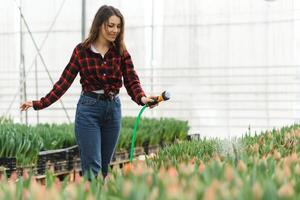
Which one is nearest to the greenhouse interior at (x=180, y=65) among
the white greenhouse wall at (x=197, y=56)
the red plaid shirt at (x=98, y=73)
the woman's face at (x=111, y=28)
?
the white greenhouse wall at (x=197, y=56)

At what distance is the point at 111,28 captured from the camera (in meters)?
3.35

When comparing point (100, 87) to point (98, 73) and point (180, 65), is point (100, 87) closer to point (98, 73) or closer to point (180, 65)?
point (98, 73)

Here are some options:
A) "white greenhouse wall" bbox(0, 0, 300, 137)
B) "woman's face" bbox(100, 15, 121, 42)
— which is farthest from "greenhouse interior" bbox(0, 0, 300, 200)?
"woman's face" bbox(100, 15, 121, 42)

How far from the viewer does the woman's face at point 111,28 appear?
11.0ft

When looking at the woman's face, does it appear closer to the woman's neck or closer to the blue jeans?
the woman's neck

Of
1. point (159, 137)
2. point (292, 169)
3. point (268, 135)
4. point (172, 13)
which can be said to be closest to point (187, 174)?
point (292, 169)

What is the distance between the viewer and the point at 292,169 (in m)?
1.92

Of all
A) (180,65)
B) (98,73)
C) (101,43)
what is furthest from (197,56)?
(98,73)

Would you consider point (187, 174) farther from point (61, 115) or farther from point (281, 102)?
point (61, 115)

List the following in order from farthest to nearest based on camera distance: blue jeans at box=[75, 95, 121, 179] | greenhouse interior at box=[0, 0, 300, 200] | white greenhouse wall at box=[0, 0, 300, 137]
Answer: white greenhouse wall at box=[0, 0, 300, 137] < greenhouse interior at box=[0, 0, 300, 200] < blue jeans at box=[75, 95, 121, 179]

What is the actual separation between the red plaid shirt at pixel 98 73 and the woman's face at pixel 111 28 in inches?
3.2

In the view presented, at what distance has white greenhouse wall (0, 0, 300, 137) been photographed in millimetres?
8648

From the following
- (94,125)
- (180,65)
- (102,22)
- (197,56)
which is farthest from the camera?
(180,65)

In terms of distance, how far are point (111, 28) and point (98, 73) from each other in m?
0.25
